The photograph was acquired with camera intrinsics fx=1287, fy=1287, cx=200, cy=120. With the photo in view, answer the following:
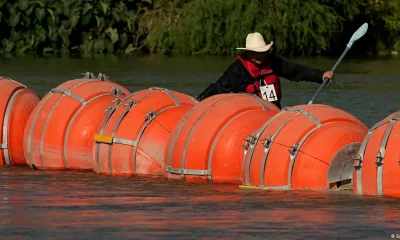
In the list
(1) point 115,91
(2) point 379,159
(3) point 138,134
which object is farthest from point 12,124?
(2) point 379,159

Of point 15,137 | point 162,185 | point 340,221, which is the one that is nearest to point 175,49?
point 15,137

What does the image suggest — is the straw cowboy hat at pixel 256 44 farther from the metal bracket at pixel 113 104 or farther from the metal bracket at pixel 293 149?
the metal bracket at pixel 293 149

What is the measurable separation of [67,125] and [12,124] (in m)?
1.01

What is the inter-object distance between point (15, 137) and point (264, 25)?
20.9m

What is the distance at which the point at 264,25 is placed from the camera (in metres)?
35.5

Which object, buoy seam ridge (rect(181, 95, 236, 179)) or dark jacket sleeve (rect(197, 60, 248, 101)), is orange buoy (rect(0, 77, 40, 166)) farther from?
buoy seam ridge (rect(181, 95, 236, 179))

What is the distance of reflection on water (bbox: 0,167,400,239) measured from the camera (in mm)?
10070

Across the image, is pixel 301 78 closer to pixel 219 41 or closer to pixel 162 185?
pixel 162 185

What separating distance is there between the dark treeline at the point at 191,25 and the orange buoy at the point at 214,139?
22725 millimetres

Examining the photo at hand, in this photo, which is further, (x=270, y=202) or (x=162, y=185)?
(x=162, y=185)

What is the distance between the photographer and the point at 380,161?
11.0m

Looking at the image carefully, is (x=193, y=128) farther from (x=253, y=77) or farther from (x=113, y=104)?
(x=253, y=77)

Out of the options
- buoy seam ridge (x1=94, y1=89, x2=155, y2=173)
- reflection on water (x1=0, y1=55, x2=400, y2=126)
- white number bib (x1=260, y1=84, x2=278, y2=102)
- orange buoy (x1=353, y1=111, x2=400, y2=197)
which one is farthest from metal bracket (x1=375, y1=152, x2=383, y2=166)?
reflection on water (x1=0, y1=55, x2=400, y2=126)

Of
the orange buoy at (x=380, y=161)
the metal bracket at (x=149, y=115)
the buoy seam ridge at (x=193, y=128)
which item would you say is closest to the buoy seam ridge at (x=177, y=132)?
the buoy seam ridge at (x=193, y=128)
